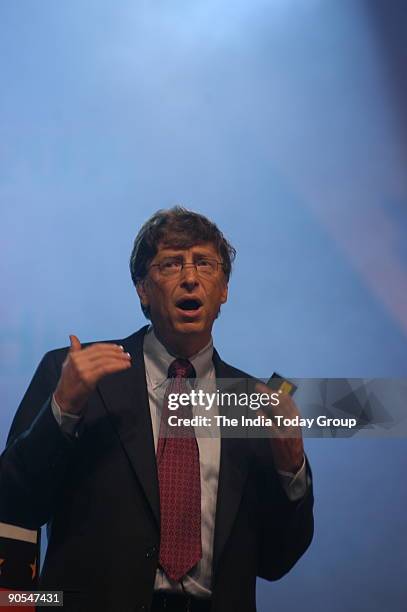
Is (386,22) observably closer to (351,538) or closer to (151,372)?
(151,372)

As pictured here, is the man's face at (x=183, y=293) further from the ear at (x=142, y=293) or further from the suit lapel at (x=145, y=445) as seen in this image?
the suit lapel at (x=145, y=445)

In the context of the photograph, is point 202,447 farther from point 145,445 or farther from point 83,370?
point 83,370

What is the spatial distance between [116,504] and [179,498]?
14 centimetres

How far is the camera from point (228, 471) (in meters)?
1.88

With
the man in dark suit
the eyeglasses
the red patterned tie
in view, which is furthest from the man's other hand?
the eyeglasses

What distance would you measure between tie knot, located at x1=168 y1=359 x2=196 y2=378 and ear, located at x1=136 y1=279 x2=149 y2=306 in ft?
0.62

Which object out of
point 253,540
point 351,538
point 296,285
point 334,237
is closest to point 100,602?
point 253,540

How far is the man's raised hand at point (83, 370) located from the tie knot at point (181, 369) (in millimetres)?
117

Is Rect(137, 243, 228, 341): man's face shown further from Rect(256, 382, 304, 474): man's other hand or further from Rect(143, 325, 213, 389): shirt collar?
Rect(256, 382, 304, 474): man's other hand

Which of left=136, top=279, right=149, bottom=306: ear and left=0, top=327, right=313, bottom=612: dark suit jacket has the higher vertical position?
left=136, top=279, right=149, bottom=306: ear

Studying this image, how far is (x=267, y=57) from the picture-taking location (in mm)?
2379

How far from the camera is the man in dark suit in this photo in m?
1.78

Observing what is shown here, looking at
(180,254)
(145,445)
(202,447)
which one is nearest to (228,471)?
(202,447)

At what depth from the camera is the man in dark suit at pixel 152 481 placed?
1776 mm
